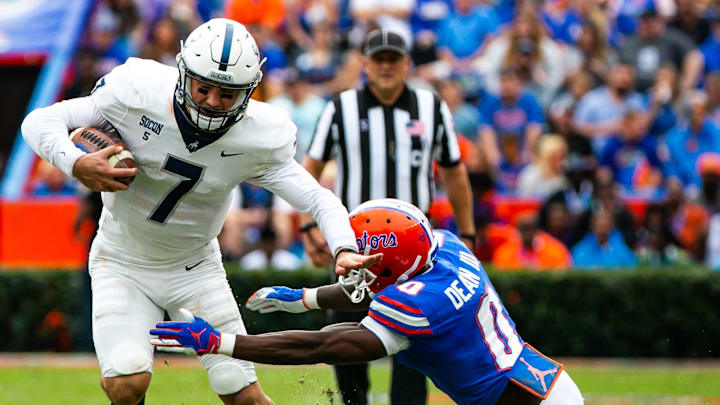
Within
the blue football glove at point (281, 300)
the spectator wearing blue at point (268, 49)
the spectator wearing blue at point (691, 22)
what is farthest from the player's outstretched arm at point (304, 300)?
the spectator wearing blue at point (691, 22)

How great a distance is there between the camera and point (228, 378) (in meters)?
5.19

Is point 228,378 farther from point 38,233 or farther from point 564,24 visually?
point 564,24

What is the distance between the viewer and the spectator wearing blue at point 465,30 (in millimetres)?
13398

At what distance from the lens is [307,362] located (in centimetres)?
439

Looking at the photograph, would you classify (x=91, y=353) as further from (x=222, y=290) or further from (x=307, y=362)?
(x=307, y=362)

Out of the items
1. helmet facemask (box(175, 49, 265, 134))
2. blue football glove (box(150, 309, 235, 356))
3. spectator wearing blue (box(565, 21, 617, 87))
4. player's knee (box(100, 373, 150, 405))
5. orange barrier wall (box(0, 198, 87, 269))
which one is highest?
helmet facemask (box(175, 49, 265, 134))

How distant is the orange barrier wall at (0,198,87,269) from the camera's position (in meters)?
11.8

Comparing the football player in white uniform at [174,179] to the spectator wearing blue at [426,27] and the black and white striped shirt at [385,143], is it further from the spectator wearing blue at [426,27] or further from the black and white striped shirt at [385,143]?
the spectator wearing blue at [426,27]

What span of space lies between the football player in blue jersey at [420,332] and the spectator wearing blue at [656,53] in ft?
27.6

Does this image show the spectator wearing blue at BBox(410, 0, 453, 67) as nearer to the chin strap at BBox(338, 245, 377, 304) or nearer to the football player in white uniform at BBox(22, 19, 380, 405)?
the football player in white uniform at BBox(22, 19, 380, 405)

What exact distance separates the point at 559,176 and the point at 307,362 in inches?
286

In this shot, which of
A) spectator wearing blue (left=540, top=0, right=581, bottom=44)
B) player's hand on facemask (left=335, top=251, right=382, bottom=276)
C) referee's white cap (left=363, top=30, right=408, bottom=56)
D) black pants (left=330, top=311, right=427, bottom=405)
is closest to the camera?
player's hand on facemask (left=335, top=251, right=382, bottom=276)

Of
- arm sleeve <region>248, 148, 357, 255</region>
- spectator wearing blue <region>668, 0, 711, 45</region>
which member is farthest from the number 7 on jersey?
spectator wearing blue <region>668, 0, 711, 45</region>

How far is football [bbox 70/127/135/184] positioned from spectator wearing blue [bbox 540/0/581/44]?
9073mm
